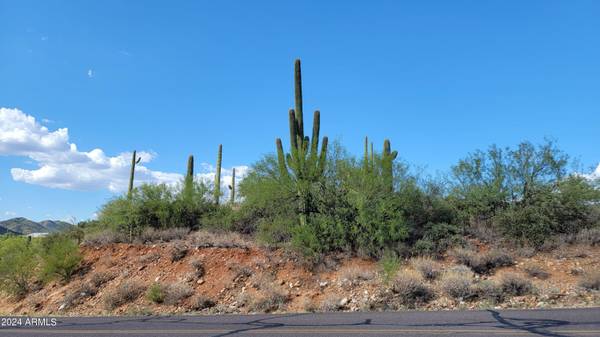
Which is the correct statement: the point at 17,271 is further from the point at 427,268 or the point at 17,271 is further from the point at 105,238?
the point at 427,268

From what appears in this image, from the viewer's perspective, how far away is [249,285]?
17.0 metres

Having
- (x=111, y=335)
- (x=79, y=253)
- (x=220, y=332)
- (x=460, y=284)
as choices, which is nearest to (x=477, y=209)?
(x=460, y=284)

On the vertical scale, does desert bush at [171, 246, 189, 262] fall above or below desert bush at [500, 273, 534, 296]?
above

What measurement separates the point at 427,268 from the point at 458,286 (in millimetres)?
1816

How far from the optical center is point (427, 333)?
8.23 m

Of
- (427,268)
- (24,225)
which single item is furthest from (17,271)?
(24,225)

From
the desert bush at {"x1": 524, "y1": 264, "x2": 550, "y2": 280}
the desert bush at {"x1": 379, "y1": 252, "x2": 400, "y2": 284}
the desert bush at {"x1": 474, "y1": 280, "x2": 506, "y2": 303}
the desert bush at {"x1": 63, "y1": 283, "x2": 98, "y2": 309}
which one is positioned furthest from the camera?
the desert bush at {"x1": 63, "y1": 283, "x2": 98, "y2": 309}

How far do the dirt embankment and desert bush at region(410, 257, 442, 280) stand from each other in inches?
10.5

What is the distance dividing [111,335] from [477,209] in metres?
16.0

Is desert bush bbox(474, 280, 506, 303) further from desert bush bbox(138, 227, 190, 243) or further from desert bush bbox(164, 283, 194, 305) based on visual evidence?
desert bush bbox(138, 227, 190, 243)

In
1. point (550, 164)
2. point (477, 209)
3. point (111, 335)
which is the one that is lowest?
point (111, 335)

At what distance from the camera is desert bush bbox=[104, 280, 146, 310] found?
55.8 ft

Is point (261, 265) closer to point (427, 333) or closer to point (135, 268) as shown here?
point (135, 268)

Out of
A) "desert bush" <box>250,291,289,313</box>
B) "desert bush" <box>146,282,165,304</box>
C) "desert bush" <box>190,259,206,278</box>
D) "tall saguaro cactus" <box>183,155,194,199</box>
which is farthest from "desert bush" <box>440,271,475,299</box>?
"tall saguaro cactus" <box>183,155,194,199</box>
